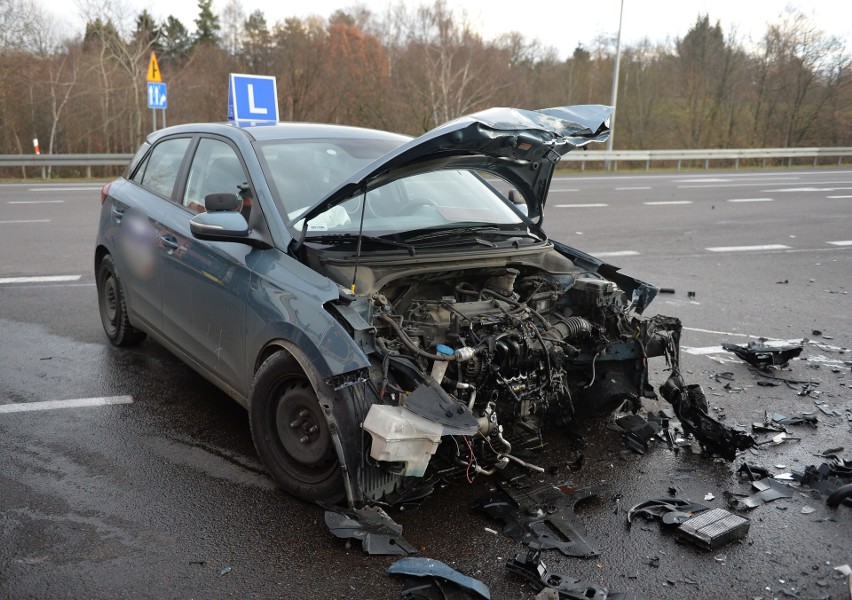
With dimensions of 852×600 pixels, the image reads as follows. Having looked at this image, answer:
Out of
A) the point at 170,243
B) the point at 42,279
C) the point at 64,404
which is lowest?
the point at 64,404

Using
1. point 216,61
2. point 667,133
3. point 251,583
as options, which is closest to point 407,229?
point 251,583

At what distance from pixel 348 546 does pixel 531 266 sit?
2055 mm

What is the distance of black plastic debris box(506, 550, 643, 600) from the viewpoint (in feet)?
Result: 9.54

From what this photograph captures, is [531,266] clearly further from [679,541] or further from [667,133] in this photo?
[667,133]

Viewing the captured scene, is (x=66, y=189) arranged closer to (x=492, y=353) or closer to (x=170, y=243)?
(x=170, y=243)

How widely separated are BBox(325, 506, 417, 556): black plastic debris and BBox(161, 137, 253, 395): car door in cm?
103

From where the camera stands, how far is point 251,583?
2980 millimetres

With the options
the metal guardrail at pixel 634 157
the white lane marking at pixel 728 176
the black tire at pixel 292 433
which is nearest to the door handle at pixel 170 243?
the black tire at pixel 292 433

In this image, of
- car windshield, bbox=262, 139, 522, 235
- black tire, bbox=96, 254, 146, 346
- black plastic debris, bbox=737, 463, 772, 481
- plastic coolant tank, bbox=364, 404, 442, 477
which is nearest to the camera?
plastic coolant tank, bbox=364, 404, 442, 477

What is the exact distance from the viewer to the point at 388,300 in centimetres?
388

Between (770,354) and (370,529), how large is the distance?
380 centimetres

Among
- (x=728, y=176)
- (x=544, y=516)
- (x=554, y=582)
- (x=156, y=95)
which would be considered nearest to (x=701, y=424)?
(x=544, y=516)

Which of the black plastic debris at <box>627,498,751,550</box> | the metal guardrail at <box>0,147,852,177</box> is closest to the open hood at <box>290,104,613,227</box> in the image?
the black plastic debris at <box>627,498,751,550</box>

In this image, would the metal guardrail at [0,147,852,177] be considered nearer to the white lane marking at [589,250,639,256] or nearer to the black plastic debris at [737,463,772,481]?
the white lane marking at [589,250,639,256]
